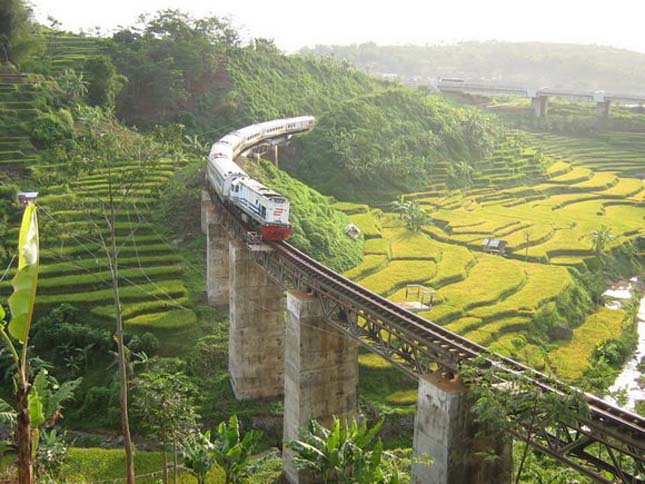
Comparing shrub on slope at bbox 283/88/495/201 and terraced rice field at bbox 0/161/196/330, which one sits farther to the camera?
shrub on slope at bbox 283/88/495/201

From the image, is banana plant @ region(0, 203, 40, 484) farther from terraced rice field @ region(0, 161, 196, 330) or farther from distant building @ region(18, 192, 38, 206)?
distant building @ region(18, 192, 38, 206)

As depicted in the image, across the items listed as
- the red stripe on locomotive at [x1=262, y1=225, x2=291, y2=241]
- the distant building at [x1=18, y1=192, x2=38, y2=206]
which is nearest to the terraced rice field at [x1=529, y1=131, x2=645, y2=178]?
the red stripe on locomotive at [x1=262, y1=225, x2=291, y2=241]

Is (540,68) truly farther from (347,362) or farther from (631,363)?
(347,362)

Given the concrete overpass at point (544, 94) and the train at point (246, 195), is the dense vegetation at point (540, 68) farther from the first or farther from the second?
the train at point (246, 195)

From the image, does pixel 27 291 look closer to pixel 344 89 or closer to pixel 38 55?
pixel 38 55

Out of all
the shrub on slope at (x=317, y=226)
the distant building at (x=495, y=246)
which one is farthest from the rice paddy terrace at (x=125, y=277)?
the distant building at (x=495, y=246)

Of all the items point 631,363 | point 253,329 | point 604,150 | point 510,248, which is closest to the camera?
point 253,329

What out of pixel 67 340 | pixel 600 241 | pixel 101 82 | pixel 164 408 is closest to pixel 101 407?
pixel 67 340
